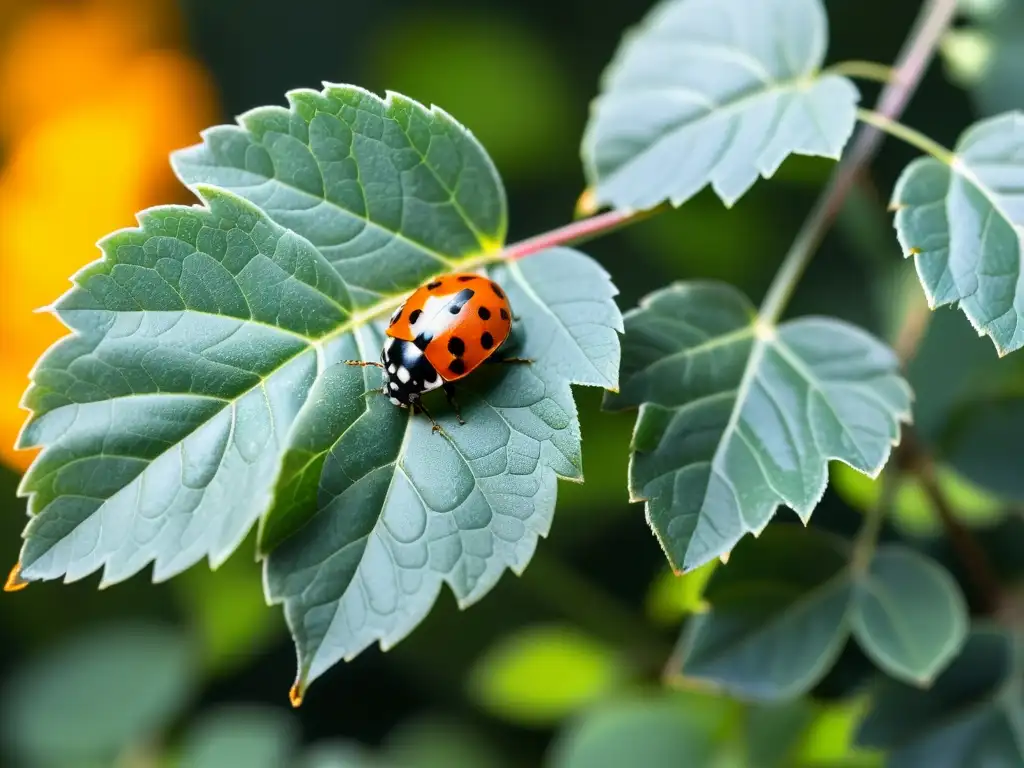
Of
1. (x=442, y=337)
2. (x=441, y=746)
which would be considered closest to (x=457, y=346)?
(x=442, y=337)

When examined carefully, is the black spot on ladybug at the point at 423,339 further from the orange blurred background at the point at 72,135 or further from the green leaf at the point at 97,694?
the green leaf at the point at 97,694

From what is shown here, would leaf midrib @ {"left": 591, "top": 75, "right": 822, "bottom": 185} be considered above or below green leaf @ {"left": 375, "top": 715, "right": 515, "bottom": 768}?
above

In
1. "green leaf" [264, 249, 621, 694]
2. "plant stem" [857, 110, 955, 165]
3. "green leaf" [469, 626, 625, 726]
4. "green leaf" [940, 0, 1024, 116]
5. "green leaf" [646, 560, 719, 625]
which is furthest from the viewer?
"green leaf" [469, 626, 625, 726]

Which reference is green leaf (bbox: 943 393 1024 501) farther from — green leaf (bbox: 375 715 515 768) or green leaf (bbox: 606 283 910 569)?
green leaf (bbox: 375 715 515 768)

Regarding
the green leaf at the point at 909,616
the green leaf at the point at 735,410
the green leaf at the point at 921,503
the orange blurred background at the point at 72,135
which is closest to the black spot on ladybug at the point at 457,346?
the green leaf at the point at 735,410

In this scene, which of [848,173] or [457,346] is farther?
[848,173]

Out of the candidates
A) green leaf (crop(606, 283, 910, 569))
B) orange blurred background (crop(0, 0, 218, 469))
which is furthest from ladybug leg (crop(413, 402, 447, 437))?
orange blurred background (crop(0, 0, 218, 469))

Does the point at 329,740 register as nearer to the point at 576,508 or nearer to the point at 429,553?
the point at 576,508

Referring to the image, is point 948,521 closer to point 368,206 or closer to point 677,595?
point 677,595
